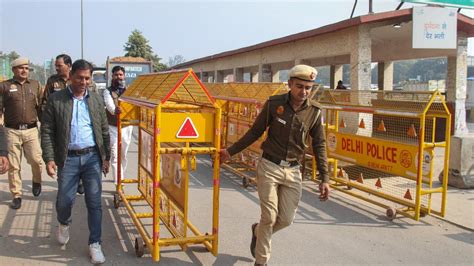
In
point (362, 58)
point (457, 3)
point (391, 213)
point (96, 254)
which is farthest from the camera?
point (362, 58)

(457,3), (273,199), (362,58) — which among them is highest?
(457,3)

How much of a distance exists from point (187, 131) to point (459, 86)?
13479 millimetres

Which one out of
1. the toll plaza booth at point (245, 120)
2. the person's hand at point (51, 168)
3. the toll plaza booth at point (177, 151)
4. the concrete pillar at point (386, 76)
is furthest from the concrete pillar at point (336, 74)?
the person's hand at point (51, 168)

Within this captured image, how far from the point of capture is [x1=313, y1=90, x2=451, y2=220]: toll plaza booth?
6.14m

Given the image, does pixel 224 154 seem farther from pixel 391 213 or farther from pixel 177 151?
pixel 391 213

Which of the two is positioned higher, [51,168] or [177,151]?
[177,151]

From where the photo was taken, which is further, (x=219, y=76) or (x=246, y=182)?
(x=219, y=76)

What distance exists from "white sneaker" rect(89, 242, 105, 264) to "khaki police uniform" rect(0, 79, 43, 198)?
2.52 m

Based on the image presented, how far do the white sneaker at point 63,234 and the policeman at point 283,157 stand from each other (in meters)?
2.05

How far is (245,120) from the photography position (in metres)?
9.52

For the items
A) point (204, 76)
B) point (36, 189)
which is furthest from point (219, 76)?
point (36, 189)

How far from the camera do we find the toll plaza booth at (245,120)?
356 inches

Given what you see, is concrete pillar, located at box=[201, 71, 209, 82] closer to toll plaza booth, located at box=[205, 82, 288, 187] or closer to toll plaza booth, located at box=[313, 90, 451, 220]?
toll plaza booth, located at box=[205, 82, 288, 187]

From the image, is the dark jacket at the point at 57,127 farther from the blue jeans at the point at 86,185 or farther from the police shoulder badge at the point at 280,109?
the police shoulder badge at the point at 280,109
